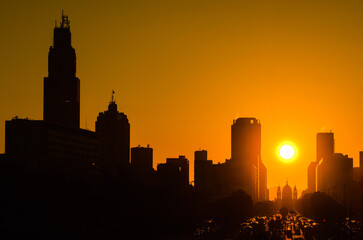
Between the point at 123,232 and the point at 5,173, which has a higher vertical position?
the point at 5,173

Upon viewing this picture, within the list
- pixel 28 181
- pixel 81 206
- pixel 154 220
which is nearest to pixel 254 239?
pixel 154 220

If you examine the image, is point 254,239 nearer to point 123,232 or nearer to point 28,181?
point 123,232

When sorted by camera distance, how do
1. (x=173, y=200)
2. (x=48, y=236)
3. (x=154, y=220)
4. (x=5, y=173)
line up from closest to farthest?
(x=48, y=236), (x=5, y=173), (x=154, y=220), (x=173, y=200)

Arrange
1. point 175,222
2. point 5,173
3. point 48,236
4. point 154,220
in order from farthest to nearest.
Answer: point 175,222 → point 154,220 → point 5,173 → point 48,236

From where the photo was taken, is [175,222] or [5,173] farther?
[175,222]

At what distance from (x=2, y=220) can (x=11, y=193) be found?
1514 centimetres

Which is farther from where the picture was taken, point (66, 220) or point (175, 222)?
point (175, 222)

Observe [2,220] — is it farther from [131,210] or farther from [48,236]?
[131,210]

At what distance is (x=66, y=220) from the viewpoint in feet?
342

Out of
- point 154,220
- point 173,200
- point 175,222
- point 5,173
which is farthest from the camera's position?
point 173,200

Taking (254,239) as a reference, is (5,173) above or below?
above

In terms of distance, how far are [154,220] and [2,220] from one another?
4160 cm

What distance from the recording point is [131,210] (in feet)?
433

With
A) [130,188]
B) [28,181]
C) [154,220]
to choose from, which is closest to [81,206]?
[28,181]
